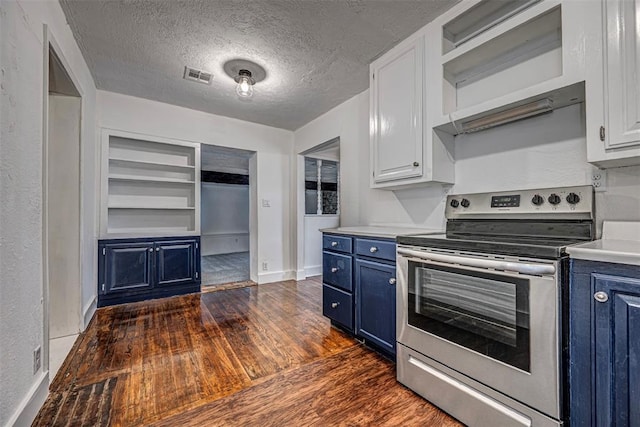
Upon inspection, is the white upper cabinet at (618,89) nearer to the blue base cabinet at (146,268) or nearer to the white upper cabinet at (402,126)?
the white upper cabinet at (402,126)

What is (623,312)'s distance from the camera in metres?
0.97

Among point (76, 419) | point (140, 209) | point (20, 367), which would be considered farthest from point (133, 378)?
point (140, 209)

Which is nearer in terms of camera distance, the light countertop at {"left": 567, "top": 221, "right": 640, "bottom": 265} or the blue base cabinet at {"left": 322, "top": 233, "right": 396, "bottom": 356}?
the light countertop at {"left": 567, "top": 221, "right": 640, "bottom": 265}

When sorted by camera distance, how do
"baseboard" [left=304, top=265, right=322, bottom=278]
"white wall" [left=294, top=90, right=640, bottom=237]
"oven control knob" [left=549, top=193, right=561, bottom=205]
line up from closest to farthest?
"white wall" [left=294, top=90, right=640, bottom=237], "oven control knob" [left=549, top=193, right=561, bottom=205], "baseboard" [left=304, top=265, right=322, bottom=278]

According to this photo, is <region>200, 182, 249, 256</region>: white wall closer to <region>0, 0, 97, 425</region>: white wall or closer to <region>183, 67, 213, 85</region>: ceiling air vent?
<region>183, 67, 213, 85</region>: ceiling air vent

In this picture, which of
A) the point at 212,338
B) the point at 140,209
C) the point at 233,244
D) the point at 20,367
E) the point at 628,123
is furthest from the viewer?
the point at 233,244

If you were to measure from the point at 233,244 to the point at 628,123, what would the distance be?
28.5 ft

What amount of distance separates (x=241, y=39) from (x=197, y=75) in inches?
32.9

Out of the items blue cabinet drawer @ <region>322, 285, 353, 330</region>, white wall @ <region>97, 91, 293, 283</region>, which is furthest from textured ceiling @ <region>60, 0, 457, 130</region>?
blue cabinet drawer @ <region>322, 285, 353, 330</region>

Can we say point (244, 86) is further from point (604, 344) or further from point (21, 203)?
point (604, 344)

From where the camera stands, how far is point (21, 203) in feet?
4.54

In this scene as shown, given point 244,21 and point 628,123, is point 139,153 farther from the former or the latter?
point 628,123

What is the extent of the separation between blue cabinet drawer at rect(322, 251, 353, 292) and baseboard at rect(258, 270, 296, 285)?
6.17ft

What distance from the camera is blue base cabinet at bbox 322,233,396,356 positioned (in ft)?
6.33
